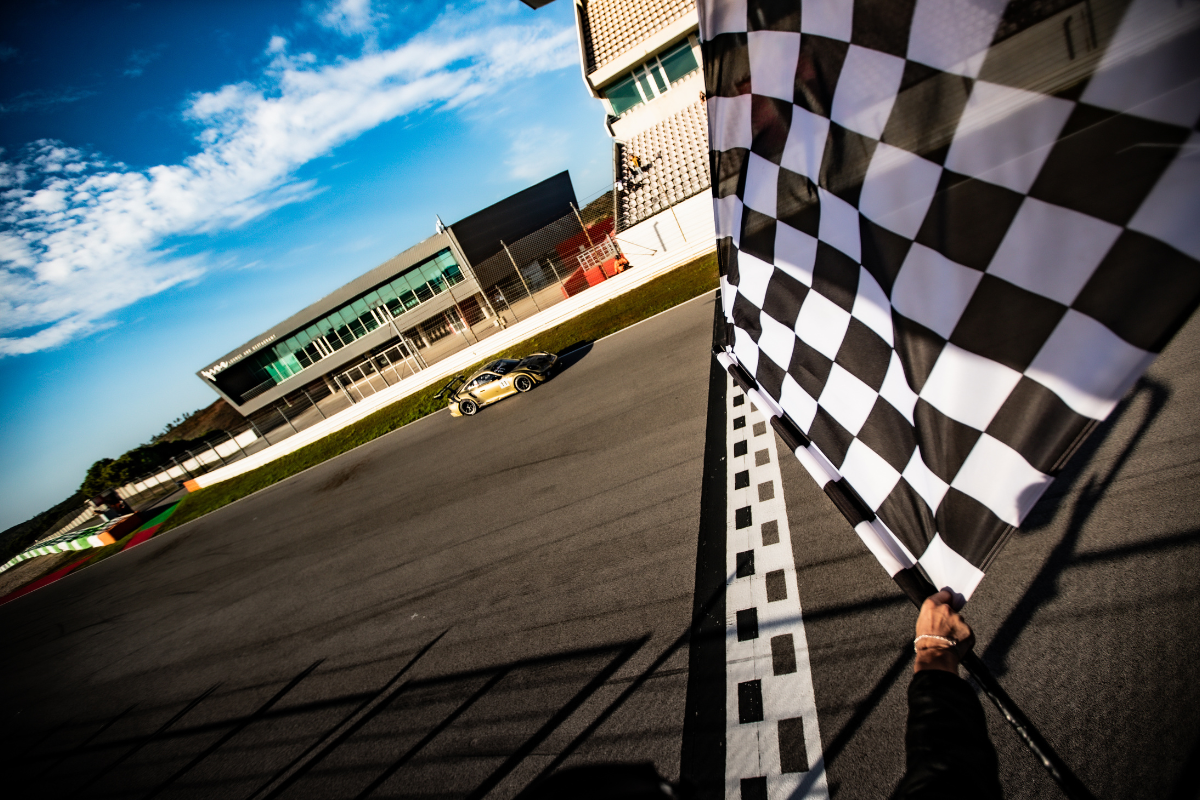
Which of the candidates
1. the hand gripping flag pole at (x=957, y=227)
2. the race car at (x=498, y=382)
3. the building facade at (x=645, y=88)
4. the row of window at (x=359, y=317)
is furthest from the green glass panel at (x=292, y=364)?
the hand gripping flag pole at (x=957, y=227)

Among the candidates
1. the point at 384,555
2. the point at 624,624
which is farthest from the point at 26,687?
the point at 624,624

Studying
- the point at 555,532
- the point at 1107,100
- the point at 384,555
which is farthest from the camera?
the point at 384,555

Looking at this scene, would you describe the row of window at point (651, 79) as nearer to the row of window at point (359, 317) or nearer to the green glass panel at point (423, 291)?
the row of window at point (359, 317)

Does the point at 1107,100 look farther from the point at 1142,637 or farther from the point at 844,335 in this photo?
the point at 1142,637

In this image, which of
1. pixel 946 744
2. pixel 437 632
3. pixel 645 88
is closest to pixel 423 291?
pixel 645 88

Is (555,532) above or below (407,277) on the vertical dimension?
below

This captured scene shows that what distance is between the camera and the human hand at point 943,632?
135 cm

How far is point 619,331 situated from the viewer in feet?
38.6

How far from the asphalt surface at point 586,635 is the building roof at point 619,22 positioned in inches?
686

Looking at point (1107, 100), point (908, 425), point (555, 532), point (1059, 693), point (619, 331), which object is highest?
point (1107, 100)

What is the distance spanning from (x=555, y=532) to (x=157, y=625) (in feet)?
27.4

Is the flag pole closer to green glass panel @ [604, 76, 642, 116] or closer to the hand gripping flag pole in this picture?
the hand gripping flag pole

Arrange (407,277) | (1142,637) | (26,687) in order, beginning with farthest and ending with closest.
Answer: (407,277) < (26,687) < (1142,637)

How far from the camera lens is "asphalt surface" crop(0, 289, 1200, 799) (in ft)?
8.18
